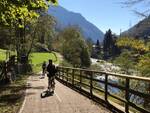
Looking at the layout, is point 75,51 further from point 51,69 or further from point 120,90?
point 120,90

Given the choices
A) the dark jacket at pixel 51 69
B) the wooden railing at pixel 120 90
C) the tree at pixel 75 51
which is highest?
the tree at pixel 75 51

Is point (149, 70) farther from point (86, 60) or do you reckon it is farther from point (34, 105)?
point (86, 60)

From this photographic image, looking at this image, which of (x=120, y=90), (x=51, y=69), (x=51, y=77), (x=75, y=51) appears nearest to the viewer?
(x=120, y=90)

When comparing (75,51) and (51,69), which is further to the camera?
(75,51)

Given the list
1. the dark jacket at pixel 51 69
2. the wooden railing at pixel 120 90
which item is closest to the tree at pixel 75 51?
the dark jacket at pixel 51 69

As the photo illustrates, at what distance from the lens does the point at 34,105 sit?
19.6 m

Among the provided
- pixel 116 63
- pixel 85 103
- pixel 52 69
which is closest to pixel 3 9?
pixel 85 103

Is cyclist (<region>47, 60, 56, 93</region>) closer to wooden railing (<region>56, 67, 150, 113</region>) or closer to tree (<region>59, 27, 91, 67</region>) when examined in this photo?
wooden railing (<region>56, 67, 150, 113</region>)

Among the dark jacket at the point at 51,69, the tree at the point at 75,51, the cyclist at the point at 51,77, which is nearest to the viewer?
the cyclist at the point at 51,77

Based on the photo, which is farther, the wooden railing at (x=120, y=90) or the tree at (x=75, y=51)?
the tree at (x=75, y=51)

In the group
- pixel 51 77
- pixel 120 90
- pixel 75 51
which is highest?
pixel 75 51

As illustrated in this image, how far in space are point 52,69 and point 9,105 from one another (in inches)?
338

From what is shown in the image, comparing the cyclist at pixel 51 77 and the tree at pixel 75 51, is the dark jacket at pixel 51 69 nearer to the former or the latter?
the cyclist at pixel 51 77

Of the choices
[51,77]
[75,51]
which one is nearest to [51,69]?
[51,77]
